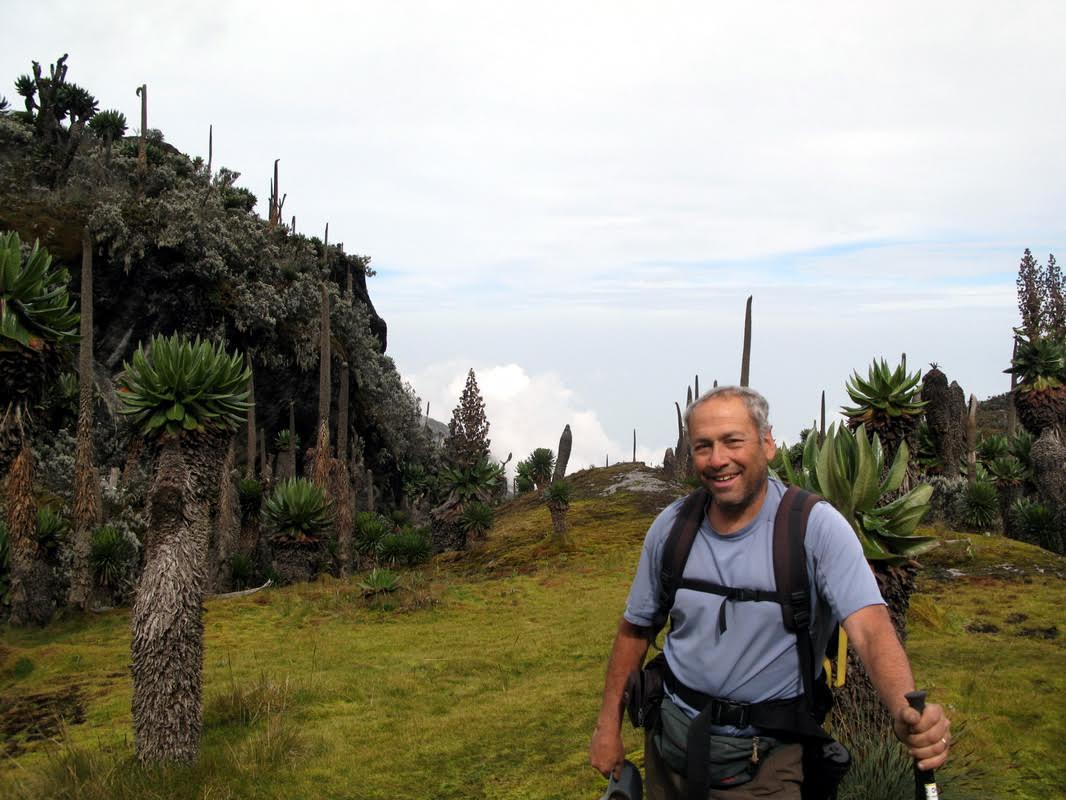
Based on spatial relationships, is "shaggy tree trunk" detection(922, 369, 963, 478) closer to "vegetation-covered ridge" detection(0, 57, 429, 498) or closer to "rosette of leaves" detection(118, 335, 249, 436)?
"rosette of leaves" detection(118, 335, 249, 436)

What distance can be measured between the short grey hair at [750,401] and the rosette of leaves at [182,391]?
20.7 feet

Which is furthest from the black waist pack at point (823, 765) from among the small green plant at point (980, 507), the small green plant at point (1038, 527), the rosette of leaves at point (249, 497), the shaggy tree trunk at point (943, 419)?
the rosette of leaves at point (249, 497)

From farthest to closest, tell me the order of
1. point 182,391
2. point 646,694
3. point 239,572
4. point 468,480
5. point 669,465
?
point 669,465, point 468,480, point 239,572, point 182,391, point 646,694

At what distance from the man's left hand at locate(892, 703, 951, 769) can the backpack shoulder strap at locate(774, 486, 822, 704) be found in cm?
46

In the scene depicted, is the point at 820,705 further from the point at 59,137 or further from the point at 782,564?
the point at 59,137

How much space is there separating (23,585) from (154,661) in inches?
422

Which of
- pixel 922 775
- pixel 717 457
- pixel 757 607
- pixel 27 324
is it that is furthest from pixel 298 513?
pixel 922 775

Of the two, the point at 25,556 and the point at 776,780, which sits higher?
the point at 776,780

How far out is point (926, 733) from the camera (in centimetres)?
245

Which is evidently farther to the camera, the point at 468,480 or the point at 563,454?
the point at 563,454

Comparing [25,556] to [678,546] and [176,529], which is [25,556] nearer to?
[176,529]

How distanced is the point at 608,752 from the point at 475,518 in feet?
78.2

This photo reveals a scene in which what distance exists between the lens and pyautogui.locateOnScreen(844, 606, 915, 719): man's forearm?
2.62 meters

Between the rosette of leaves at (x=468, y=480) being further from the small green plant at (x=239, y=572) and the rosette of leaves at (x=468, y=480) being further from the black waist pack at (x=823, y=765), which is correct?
the black waist pack at (x=823, y=765)
